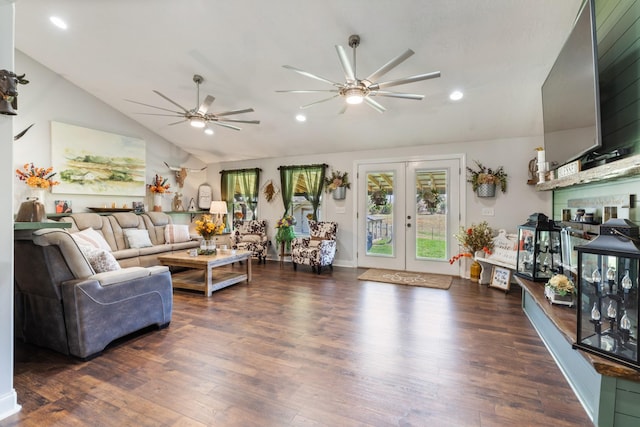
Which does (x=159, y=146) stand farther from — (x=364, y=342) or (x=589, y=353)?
(x=589, y=353)

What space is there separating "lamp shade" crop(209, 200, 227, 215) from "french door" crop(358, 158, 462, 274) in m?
3.18

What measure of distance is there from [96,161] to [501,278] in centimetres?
707

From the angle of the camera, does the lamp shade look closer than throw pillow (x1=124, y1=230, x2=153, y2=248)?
No

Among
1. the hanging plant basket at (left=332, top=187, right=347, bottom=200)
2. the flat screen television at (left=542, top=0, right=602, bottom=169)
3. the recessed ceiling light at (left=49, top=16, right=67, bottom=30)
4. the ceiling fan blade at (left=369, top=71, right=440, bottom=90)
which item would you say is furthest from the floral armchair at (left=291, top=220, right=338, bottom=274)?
the recessed ceiling light at (left=49, top=16, right=67, bottom=30)

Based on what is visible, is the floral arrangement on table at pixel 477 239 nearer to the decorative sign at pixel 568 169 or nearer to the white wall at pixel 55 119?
the decorative sign at pixel 568 169

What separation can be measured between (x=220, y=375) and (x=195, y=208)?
5839mm

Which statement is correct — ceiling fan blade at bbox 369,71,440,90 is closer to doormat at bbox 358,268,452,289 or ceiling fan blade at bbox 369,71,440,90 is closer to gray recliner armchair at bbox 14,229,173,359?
gray recliner armchair at bbox 14,229,173,359

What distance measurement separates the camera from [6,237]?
1759 millimetres

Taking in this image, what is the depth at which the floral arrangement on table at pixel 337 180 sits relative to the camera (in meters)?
6.12

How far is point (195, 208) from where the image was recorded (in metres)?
7.37

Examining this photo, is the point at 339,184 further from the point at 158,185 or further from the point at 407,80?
the point at 158,185

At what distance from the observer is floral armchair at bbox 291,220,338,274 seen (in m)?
5.54

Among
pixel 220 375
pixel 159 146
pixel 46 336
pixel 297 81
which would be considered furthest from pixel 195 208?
pixel 220 375

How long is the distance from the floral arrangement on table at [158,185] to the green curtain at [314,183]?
2984mm
